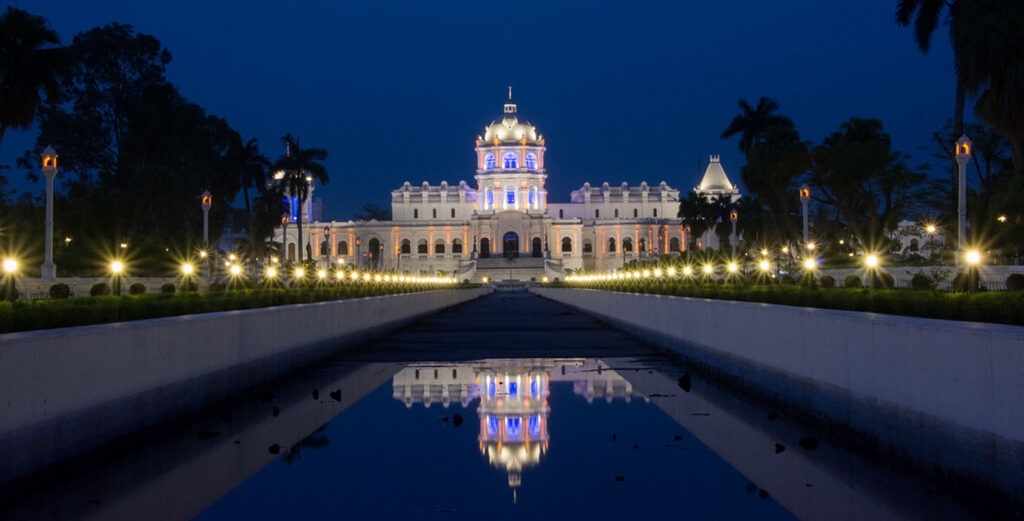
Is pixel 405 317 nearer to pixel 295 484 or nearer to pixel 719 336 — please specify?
pixel 719 336

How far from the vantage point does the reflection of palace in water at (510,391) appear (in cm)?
972

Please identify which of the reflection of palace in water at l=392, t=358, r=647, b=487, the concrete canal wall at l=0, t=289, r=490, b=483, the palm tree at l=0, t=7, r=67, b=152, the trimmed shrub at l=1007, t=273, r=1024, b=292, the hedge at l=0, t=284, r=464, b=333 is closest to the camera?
the concrete canal wall at l=0, t=289, r=490, b=483

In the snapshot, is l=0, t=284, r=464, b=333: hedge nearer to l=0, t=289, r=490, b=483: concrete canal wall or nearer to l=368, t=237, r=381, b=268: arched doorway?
l=0, t=289, r=490, b=483: concrete canal wall

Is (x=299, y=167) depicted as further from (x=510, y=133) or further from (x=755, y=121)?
(x=510, y=133)

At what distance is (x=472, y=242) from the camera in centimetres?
16825

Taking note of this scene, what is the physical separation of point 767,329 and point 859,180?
171 ft

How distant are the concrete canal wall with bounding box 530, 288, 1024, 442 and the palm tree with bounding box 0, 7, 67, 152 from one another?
101ft

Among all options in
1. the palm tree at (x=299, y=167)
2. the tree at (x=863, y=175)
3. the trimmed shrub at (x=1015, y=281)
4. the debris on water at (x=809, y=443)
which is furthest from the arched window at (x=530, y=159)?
the debris on water at (x=809, y=443)

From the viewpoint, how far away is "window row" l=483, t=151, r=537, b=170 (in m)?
172

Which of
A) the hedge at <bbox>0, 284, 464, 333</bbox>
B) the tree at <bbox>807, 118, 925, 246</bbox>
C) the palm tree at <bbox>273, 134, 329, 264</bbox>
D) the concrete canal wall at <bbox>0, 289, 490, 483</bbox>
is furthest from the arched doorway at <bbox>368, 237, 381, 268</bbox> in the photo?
the concrete canal wall at <bbox>0, 289, 490, 483</bbox>

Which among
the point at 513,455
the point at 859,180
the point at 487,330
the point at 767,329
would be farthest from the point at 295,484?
the point at 859,180

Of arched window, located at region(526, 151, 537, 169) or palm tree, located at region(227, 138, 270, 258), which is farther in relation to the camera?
arched window, located at region(526, 151, 537, 169)

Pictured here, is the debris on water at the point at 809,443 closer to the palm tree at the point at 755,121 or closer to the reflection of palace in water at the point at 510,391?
the reflection of palace in water at the point at 510,391

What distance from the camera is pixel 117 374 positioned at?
1002 centimetres
